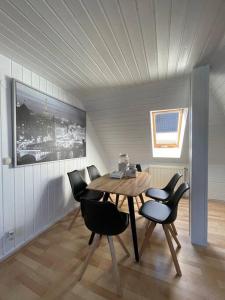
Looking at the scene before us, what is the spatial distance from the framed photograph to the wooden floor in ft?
3.70

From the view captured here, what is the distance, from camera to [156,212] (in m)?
1.76

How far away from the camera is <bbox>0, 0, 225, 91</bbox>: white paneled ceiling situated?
109 centimetres

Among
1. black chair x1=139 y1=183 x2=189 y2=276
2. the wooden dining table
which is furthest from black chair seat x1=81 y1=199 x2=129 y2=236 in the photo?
black chair x1=139 y1=183 x2=189 y2=276

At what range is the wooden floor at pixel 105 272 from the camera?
4.35 ft

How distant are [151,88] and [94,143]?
1.81 meters

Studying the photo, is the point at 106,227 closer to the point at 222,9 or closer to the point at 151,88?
the point at 222,9

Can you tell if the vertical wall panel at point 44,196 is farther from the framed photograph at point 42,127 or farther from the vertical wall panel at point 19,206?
the vertical wall panel at point 19,206

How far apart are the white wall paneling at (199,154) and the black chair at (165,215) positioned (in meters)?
0.33

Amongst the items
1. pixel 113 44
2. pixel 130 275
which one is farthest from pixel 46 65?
pixel 130 275

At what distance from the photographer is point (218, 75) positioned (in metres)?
2.02

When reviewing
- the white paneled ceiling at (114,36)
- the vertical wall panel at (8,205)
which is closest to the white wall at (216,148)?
the white paneled ceiling at (114,36)

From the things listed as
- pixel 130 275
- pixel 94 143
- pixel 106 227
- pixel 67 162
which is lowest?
pixel 130 275

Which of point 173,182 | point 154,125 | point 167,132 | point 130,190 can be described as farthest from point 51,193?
point 167,132

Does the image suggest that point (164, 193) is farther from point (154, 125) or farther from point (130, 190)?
point (154, 125)
